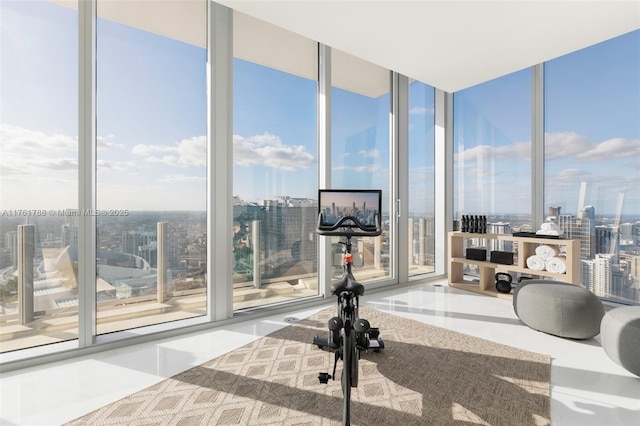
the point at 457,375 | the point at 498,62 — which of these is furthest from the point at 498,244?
the point at 457,375

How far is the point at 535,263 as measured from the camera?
12.6ft

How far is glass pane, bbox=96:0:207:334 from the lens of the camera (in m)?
2.75

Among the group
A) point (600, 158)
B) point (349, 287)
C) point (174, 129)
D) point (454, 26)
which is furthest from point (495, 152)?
point (174, 129)

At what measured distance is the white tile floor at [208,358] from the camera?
1821mm

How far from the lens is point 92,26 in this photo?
262cm

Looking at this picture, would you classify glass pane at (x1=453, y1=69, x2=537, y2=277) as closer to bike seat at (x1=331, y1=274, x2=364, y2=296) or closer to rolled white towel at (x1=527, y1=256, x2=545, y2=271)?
rolled white towel at (x1=527, y1=256, x2=545, y2=271)

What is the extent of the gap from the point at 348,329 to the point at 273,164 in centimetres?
241

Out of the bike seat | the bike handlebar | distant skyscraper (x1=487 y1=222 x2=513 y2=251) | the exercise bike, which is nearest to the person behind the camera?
the exercise bike

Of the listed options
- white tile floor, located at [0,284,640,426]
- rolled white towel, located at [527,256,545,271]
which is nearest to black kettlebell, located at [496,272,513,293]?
rolled white towel, located at [527,256,545,271]

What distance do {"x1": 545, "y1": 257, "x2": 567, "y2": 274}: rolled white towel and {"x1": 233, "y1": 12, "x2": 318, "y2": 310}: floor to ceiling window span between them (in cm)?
284

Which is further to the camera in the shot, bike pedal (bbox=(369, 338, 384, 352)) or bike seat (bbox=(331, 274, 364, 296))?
bike pedal (bbox=(369, 338, 384, 352))

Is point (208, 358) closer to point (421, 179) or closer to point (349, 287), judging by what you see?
point (349, 287)

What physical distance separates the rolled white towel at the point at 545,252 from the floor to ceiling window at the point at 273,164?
278cm

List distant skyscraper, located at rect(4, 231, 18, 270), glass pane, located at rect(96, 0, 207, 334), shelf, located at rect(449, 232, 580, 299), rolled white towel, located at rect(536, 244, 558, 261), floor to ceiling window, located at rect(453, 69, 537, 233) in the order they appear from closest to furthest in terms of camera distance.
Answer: distant skyscraper, located at rect(4, 231, 18, 270)
glass pane, located at rect(96, 0, 207, 334)
shelf, located at rect(449, 232, 580, 299)
rolled white towel, located at rect(536, 244, 558, 261)
floor to ceiling window, located at rect(453, 69, 537, 233)
